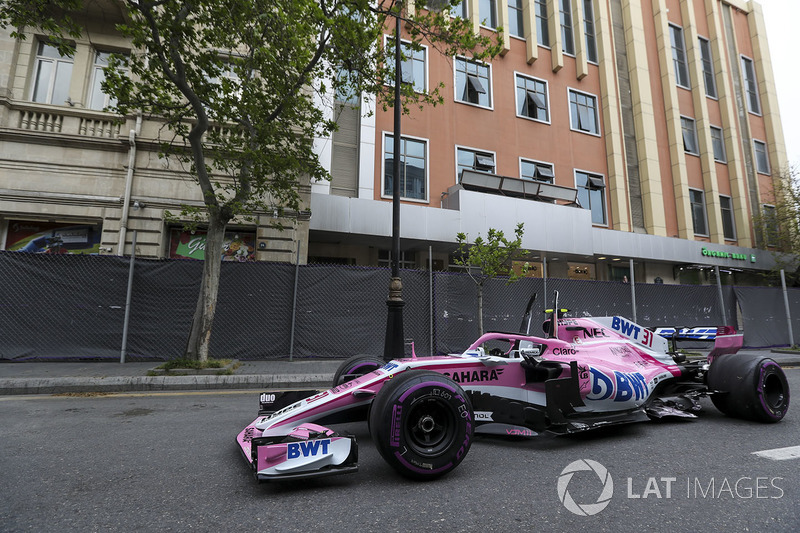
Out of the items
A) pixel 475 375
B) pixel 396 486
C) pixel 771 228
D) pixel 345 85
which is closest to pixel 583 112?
pixel 771 228

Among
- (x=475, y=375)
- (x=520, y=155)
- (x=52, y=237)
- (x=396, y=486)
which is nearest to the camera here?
(x=396, y=486)

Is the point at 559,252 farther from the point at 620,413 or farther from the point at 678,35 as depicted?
the point at 678,35

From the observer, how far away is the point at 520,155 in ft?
60.0

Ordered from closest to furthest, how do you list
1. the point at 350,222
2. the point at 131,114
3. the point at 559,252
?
the point at 131,114, the point at 350,222, the point at 559,252

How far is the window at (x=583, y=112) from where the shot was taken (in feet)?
65.6

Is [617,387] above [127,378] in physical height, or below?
above

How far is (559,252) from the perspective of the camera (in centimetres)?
1576

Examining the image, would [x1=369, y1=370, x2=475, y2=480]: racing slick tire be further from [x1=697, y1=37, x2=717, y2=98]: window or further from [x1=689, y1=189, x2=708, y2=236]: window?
[x1=697, y1=37, x2=717, y2=98]: window

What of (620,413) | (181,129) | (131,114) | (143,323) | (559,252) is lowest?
(620,413)

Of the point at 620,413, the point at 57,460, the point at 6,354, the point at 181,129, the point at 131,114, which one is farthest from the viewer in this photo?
the point at 131,114

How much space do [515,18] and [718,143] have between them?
14.2 metres

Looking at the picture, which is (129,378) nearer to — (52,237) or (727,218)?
(52,237)

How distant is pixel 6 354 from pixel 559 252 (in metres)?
16.2

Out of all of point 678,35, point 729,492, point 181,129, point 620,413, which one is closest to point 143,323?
point 181,129
